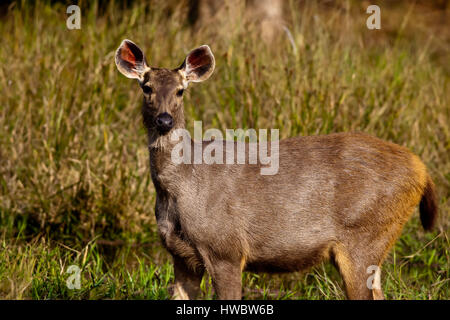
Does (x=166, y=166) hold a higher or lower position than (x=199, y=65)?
lower

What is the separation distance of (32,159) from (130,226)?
116 centimetres

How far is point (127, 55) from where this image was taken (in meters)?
4.90

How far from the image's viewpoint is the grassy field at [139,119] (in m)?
6.16

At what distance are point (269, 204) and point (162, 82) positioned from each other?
106cm

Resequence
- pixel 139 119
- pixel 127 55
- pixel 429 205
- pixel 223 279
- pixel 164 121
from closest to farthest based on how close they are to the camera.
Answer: pixel 164 121 < pixel 223 279 < pixel 127 55 < pixel 429 205 < pixel 139 119

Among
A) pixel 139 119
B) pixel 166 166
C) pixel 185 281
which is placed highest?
pixel 166 166

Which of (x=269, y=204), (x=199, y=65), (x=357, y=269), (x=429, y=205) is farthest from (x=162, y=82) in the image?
(x=429, y=205)

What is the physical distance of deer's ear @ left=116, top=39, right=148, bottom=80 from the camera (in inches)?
191

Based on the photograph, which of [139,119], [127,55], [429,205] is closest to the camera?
[127,55]

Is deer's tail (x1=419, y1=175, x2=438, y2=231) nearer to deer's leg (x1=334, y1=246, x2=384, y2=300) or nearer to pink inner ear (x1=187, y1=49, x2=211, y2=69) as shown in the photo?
deer's leg (x1=334, y1=246, x2=384, y2=300)

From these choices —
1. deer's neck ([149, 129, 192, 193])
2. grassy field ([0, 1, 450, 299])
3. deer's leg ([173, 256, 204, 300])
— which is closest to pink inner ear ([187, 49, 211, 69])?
deer's neck ([149, 129, 192, 193])

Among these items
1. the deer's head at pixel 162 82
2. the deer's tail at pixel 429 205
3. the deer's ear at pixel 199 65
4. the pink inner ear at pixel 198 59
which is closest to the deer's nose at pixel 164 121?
the deer's head at pixel 162 82

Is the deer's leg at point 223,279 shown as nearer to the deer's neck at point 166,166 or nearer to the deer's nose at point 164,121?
the deer's neck at point 166,166

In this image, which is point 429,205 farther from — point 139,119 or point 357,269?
point 139,119
